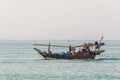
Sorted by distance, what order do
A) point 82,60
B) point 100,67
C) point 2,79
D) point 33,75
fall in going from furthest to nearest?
point 82,60, point 100,67, point 33,75, point 2,79

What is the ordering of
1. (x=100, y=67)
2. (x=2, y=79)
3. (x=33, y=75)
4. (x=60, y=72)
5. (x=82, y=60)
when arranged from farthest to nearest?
1. (x=82, y=60)
2. (x=100, y=67)
3. (x=60, y=72)
4. (x=33, y=75)
5. (x=2, y=79)

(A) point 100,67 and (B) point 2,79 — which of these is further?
(A) point 100,67

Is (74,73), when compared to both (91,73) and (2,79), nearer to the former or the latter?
(91,73)

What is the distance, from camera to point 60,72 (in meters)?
59.1

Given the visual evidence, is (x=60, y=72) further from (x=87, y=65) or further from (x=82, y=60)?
(x=82, y=60)

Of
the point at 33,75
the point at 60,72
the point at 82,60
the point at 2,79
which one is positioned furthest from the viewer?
the point at 82,60

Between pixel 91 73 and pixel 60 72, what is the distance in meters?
3.53

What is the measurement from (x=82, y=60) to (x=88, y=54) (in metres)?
1.30

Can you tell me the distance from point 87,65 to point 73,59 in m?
9.53

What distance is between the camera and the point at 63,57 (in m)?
80.2

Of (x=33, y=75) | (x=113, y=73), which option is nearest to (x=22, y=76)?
(x=33, y=75)

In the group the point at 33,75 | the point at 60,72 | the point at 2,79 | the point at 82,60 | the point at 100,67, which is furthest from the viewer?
the point at 82,60

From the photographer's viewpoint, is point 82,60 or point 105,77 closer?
point 105,77

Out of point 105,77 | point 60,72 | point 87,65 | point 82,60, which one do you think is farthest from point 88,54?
point 105,77
